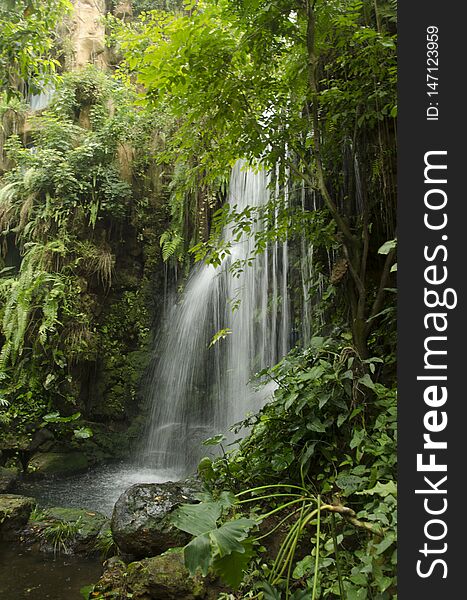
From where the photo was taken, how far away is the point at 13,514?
5.25 m

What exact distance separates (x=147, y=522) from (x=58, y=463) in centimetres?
426

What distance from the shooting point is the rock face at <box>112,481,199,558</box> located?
12.7 feet

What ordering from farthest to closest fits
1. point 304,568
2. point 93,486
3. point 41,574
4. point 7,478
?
point 93,486 → point 7,478 → point 41,574 → point 304,568

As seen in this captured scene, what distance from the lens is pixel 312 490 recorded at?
116 inches

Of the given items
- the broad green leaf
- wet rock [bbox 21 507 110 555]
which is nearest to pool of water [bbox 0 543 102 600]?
wet rock [bbox 21 507 110 555]

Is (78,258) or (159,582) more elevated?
(78,258)

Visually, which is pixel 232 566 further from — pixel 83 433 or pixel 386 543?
pixel 83 433

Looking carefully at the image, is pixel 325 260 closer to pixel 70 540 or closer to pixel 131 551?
pixel 131 551

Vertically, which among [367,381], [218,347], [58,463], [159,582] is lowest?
[159,582]

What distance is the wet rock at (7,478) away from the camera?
249 inches

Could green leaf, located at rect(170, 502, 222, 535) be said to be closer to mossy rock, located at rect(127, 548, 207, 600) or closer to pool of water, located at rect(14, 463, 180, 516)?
mossy rock, located at rect(127, 548, 207, 600)

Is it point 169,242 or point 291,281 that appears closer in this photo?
point 291,281

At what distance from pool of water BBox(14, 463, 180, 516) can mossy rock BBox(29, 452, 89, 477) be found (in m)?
0.16

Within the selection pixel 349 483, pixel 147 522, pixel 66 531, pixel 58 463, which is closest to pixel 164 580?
pixel 147 522
